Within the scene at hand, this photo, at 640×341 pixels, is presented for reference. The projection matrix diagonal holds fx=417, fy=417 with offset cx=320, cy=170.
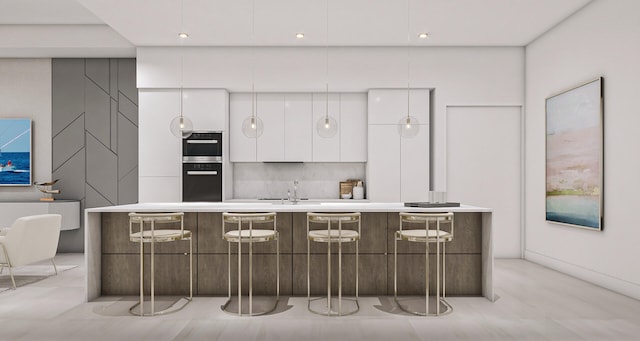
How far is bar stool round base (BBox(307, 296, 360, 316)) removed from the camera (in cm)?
370

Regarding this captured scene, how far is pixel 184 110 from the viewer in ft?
20.6

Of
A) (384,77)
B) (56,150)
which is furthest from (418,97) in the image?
(56,150)

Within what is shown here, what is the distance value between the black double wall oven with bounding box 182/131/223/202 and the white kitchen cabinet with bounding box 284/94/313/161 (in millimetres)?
1040

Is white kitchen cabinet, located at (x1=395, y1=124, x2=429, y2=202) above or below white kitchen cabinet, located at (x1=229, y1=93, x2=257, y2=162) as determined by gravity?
below

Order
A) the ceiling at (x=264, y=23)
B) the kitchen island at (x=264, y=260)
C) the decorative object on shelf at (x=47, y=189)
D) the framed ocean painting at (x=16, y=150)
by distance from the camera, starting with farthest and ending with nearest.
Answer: the framed ocean painting at (x=16, y=150) < the decorative object on shelf at (x=47, y=189) < the ceiling at (x=264, y=23) < the kitchen island at (x=264, y=260)

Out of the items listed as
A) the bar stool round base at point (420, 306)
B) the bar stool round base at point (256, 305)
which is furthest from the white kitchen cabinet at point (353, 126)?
the bar stool round base at point (256, 305)

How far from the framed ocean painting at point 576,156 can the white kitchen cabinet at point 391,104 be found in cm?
171

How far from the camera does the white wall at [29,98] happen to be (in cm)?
682

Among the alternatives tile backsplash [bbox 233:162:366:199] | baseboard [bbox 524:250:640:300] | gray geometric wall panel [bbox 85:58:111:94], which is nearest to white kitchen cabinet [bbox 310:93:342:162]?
tile backsplash [bbox 233:162:366:199]

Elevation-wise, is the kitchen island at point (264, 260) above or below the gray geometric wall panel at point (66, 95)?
below

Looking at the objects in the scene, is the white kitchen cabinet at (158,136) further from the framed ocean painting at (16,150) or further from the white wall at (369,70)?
the framed ocean painting at (16,150)

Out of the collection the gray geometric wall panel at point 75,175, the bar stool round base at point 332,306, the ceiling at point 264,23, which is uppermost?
the ceiling at point 264,23

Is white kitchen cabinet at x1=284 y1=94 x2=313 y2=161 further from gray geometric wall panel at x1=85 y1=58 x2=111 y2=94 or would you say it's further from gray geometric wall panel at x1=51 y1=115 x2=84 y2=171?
gray geometric wall panel at x1=51 y1=115 x2=84 y2=171

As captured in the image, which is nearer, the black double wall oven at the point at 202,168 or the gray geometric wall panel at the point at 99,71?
the black double wall oven at the point at 202,168
